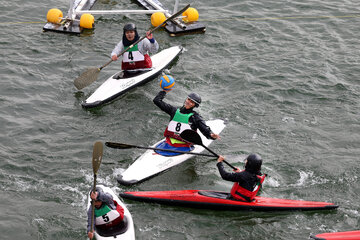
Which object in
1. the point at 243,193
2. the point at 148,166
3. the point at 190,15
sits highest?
the point at 190,15

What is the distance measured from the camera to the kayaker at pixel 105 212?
23.2 ft

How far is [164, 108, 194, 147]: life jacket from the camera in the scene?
9.16 meters

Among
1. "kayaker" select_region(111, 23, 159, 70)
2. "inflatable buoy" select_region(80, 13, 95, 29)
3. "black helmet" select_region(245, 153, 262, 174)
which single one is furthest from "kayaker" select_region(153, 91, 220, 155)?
"inflatable buoy" select_region(80, 13, 95, 29)

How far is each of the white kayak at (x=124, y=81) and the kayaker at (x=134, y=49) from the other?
0.18m

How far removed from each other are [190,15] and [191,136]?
22.7ft

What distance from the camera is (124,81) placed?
11664mm

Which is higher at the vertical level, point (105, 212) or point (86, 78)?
point (86, 78)

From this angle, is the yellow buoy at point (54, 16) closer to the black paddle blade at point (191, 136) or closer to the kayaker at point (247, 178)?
the black paddle blade at point (191, 136)

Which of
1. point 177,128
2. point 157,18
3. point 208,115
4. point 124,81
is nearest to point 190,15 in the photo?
point 157,18

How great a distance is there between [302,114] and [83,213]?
227 inches

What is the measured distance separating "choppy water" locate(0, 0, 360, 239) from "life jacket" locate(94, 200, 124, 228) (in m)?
0.64

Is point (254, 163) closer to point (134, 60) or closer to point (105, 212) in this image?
point (105, 212)

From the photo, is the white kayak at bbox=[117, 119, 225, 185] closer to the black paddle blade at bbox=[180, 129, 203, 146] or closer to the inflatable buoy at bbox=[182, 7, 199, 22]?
the black paddle blade at bbox=[180, 129, 203, 146]

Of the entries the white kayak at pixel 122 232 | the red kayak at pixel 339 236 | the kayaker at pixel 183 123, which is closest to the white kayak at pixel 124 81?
the kayaker at pixel 183 123
